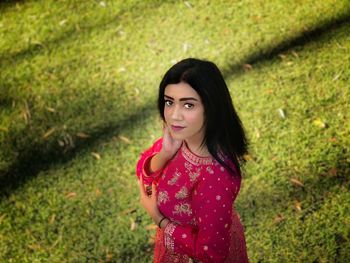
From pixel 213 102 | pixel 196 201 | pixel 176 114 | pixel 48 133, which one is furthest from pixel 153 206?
pixel 48 133

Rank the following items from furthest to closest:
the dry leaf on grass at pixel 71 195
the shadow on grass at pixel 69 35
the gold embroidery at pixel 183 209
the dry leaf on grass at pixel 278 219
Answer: the shadow on grass at pixel 69 35
the dry leaf on grass at pixel 71 195
the dry leaf on grass at pixel 278 219
the gold embroidery at pixel 183 209

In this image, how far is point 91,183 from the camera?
3971 mm

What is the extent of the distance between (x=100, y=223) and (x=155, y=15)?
3128 mm

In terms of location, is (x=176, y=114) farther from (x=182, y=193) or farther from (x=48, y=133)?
(x=48, y=133)

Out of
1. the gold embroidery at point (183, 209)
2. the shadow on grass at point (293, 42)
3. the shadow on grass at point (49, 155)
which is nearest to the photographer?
the gold embroidery at point (183, 209)

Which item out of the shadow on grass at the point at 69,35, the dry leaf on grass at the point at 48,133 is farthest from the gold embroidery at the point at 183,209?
the shadow on grass at the point at 69,35

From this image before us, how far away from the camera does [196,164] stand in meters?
1.97

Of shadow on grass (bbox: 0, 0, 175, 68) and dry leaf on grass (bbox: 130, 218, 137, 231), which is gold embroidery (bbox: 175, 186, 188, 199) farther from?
shadow on grass (bbox: 0, 0, 175, 68)

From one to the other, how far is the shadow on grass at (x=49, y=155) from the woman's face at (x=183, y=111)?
2477 mm

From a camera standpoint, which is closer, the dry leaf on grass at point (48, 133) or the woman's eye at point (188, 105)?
the woman's eye at point (188, 105)

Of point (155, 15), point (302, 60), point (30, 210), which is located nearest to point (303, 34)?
point (302, 60)

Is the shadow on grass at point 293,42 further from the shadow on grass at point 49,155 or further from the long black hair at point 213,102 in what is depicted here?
the long black hair at point 213,102

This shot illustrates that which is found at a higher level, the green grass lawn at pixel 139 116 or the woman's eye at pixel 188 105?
the woman's eye at pixel 188 105

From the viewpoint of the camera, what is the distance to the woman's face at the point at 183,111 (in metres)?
1.83
